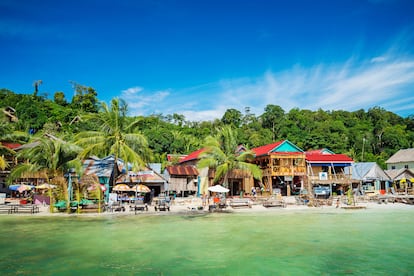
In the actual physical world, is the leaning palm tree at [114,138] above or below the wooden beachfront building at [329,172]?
above

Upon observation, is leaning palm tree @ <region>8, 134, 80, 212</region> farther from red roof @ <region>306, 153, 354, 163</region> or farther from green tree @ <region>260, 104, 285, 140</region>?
green tree @ <region>260, 104, 285, 140</region>

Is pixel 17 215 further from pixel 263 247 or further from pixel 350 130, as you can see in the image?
pixel 350 130

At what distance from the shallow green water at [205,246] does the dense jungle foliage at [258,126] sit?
25923 millimetres

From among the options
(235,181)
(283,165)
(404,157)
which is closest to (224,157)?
(235,181)

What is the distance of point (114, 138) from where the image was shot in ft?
83.6

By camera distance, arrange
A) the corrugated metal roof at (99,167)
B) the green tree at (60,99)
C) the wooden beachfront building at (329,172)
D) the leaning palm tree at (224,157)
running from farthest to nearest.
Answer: the green tree at (60,99), the wooden beachfront building at (329,172), the leaning palm tree at (224,157), the corrugated metal roof at (99,167)

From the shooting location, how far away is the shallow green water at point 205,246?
937cm

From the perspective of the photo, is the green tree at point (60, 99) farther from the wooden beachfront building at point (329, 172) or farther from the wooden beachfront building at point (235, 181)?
→ the wooden beachfront building at point (329, 172)

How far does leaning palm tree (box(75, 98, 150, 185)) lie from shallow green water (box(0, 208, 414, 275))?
251 inches

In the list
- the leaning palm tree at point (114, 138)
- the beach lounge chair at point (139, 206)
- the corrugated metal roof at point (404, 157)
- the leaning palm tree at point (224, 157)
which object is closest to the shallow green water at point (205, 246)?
the beach lounge chair at point (139, 206)

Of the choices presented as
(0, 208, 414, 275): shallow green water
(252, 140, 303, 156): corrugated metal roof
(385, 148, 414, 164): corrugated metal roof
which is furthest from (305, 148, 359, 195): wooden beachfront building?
(385, 148, 414, 164): corrugated metal roof

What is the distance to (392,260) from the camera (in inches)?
404

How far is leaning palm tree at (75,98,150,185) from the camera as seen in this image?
2480 cm

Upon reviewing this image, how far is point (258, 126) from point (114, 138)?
41.0 m
